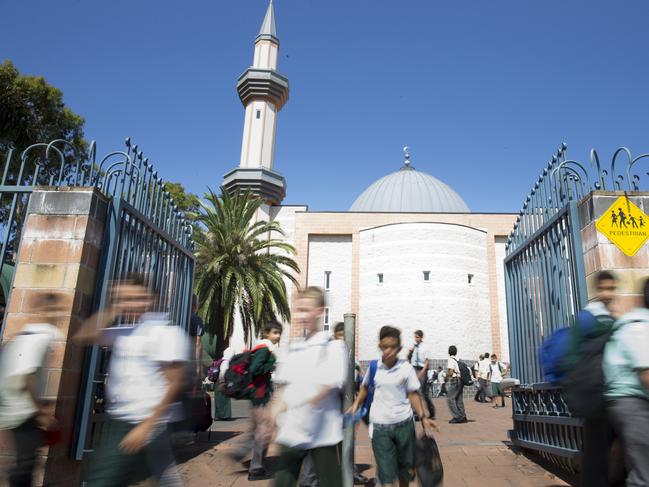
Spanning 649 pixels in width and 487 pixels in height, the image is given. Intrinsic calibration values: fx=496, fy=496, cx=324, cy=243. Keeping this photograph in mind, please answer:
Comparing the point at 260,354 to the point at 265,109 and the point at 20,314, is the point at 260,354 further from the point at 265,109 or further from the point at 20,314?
the point at 265,109

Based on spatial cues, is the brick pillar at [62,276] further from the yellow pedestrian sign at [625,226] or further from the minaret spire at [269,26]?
the minaret spire at [269,26]

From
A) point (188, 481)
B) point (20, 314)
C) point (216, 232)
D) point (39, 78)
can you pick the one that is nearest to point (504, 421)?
point (188, 481)

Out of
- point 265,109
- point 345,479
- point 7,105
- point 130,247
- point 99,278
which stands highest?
point 265,109

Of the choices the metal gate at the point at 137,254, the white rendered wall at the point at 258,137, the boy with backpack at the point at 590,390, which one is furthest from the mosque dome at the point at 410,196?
the boy with backpack at the point at 590,390

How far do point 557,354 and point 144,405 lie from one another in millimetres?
2674

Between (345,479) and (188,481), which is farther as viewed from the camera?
(188,481)

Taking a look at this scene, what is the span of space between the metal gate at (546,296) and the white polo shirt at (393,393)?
5.86 ft

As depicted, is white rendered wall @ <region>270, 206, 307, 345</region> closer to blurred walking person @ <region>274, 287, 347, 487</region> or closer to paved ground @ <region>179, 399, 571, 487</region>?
paved ground @ <region>179, 399, 571, 487</region>

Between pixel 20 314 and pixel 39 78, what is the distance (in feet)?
62.7

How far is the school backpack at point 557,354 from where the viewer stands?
329cm

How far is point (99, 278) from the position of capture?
16.3ft

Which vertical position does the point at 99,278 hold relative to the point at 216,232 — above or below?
below

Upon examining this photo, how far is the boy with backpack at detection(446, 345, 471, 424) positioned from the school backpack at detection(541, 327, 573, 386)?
797 cm

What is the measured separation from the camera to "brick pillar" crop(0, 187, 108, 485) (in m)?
4.44
